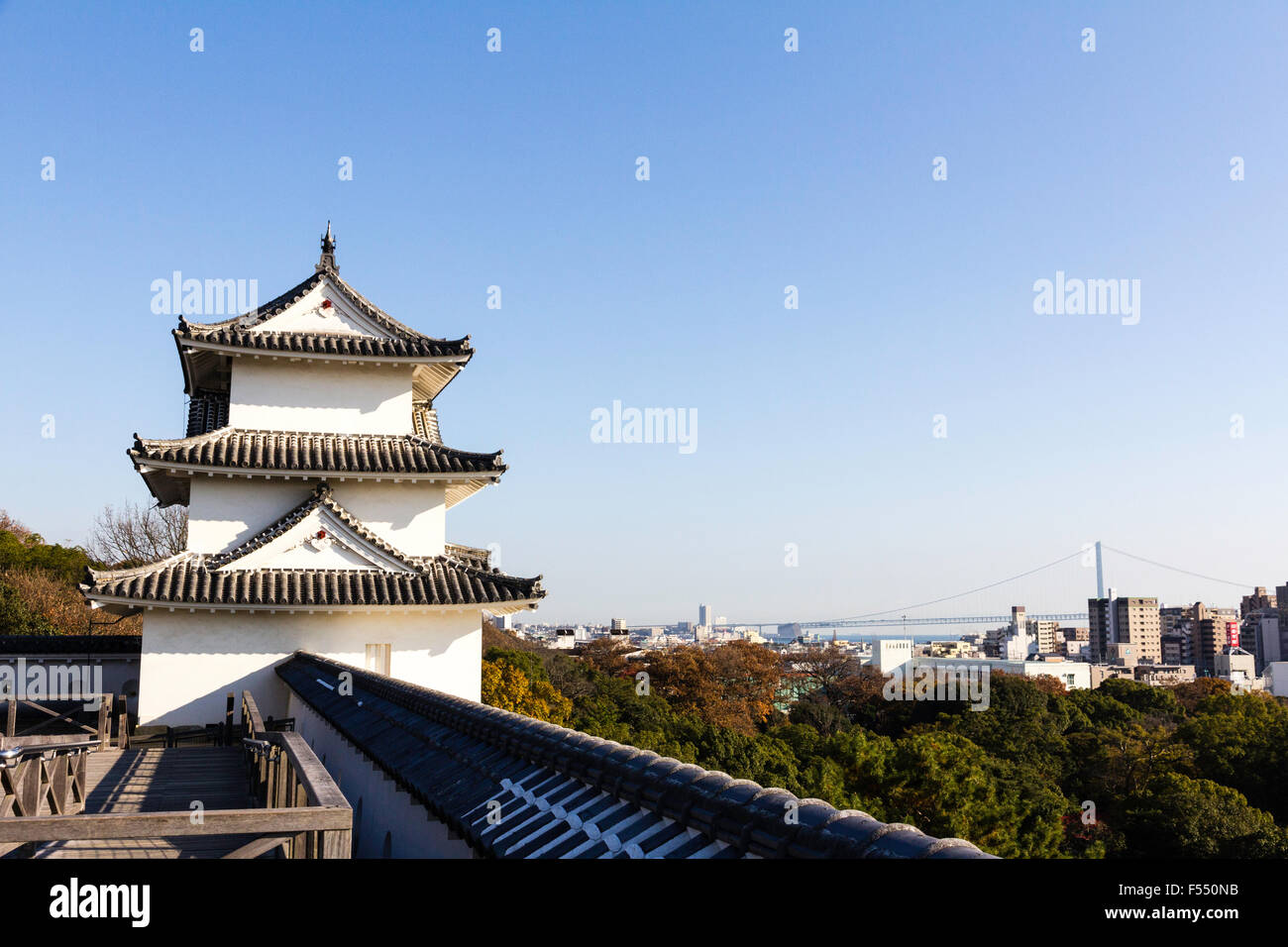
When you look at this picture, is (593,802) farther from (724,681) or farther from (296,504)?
(724,681)


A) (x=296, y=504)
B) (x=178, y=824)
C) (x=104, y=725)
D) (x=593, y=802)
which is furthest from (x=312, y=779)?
(x=296, y=504)

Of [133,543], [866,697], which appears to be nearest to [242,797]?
[133,543]

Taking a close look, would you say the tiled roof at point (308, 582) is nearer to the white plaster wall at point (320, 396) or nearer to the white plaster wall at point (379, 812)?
the white plaster wall at point (320, 396)

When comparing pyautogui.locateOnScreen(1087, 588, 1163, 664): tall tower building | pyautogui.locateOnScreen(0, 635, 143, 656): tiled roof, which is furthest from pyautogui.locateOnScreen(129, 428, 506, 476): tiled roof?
pyautogui.locateOnScreen(1087, 588, 1163, 664): tall tower building

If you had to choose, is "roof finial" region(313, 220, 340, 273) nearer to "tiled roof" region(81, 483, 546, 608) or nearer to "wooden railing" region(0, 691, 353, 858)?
"tiled roof" region(81, 483, 546, 608)

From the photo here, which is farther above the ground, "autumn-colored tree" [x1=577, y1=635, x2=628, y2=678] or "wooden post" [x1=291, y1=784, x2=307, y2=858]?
"wooden post" [x1=291, y1=784, x2=307, y2=858]

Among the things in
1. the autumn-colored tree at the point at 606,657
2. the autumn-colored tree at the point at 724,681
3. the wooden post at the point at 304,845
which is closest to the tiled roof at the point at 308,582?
the wooden post at the point at 304,845
